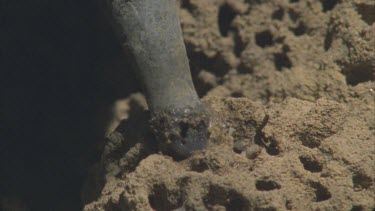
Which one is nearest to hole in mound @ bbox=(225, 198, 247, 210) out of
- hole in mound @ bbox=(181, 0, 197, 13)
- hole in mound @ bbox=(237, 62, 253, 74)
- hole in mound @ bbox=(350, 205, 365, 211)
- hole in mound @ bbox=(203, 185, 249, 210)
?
hole in mound @ bbox=(203, 185, 249, 210)

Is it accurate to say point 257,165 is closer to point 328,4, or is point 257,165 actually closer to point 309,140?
point 309,140

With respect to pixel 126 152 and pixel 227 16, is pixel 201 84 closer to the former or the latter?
pixel 227 16

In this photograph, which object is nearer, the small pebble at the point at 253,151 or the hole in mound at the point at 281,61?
the small pebble at the point at 253,151

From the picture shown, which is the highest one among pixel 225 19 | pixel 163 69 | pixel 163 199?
pixel 225 19

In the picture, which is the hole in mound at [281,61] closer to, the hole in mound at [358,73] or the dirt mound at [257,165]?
the hole in mound at [358,73]

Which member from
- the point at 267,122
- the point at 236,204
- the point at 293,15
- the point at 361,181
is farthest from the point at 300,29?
the point at 236,204

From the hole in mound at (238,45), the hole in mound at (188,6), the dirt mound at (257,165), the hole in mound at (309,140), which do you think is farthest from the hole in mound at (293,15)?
the hole in mound at (309,140)

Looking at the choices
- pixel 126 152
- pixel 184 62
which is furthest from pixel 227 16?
pixel 126 152

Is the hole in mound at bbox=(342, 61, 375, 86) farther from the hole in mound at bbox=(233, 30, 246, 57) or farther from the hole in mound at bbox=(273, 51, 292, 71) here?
the hole in mound at bbox=(233, 30, 246, 57)
